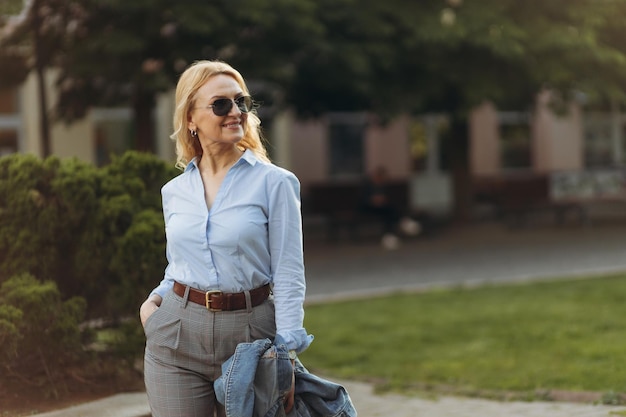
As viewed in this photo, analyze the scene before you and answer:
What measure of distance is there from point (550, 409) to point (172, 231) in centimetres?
379

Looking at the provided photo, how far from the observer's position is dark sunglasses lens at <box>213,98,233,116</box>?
3.78 m

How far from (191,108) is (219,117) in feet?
0.45

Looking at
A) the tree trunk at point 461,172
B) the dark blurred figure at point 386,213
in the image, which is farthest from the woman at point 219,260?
the tree trunk at point 461,172

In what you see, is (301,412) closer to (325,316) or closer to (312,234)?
(325,316)

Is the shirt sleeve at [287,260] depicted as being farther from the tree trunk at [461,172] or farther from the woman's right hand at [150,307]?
the tree trunk at [461,172]

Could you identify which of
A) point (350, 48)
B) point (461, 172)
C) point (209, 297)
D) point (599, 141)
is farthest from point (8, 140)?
point (209, 297)

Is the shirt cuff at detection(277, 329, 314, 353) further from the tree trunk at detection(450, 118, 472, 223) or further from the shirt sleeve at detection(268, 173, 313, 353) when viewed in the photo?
the tree trunk at detection(450, 118, 472, 223)

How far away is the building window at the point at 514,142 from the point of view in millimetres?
34938

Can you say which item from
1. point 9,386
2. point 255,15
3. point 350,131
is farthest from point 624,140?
point 9,386

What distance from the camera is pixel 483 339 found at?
393 inches

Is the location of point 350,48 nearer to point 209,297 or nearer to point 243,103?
point 243,103

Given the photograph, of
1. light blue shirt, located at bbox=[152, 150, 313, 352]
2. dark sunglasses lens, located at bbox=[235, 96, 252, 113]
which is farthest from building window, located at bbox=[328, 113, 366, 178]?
light blue shirt, located at bbox=[152, 150, 313, 352]

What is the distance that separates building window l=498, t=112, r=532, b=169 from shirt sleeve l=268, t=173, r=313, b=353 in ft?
104

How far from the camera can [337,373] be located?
28.9 feet
